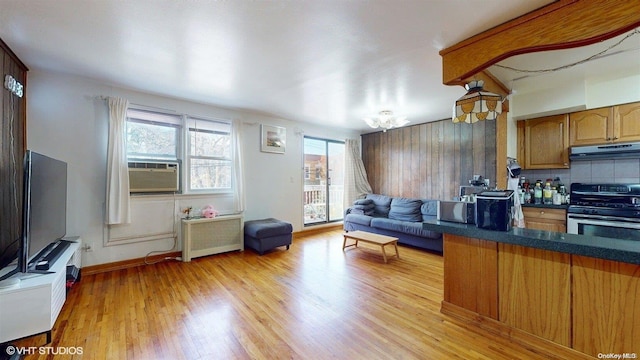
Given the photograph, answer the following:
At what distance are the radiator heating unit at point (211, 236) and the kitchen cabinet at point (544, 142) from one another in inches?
179

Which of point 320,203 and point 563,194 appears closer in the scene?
point 563,194

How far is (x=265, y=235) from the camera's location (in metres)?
3.94

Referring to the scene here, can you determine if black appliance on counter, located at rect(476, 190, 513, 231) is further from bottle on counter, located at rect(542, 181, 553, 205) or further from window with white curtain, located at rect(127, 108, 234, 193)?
window with white curtain, located at rect(127, 108, 234, 193)

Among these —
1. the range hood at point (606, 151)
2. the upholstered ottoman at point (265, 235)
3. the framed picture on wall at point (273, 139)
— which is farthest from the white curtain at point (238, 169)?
the range hood at point (606, 151)

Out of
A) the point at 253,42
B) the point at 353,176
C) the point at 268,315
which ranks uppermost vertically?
the point at 253,42

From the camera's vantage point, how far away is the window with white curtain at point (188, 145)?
138 inches

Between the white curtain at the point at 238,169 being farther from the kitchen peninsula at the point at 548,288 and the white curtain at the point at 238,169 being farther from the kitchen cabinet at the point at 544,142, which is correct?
the kitchen cabinet at the point at 544,142

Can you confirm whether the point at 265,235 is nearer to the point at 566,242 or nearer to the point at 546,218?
the point at 566,242

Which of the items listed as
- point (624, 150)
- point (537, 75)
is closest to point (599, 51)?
point (537, 75)

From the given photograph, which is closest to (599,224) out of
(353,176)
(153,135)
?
(353,176)

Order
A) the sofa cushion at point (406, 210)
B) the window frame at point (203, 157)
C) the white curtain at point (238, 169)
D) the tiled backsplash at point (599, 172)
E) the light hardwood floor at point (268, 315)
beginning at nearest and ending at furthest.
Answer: the light hardwood floor at point (268, 315) < the tiled backsplash at point (599, 172) < the window frame at point (203, 157) < the white curtain at point (238, 169) < the sofa cushion at point (406, 210)

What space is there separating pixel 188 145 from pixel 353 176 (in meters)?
3.66

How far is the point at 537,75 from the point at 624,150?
4.76 ft

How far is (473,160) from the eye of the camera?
14.8 feet
